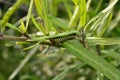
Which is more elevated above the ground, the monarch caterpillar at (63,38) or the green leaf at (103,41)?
the monarch caterpillar at (63,38)

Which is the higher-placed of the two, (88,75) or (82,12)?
(82,12)

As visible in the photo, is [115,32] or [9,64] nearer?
[115,32]

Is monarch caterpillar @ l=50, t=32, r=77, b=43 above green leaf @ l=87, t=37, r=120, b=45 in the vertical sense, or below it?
above

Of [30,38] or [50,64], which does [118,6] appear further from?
[30,38]

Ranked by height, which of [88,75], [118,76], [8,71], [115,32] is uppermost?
[118,76]

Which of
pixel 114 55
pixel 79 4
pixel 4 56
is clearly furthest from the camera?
pixel 4 56

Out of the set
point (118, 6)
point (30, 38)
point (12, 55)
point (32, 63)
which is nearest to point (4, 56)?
point (12, 55)

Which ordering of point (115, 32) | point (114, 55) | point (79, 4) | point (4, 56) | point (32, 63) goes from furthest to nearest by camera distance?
1. point (4, 56)
2. point (32, 63)
3. point (115, 32)
4. point (114, 55)
5. point (79, 4)

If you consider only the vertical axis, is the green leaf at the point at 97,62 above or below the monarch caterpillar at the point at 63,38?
below
